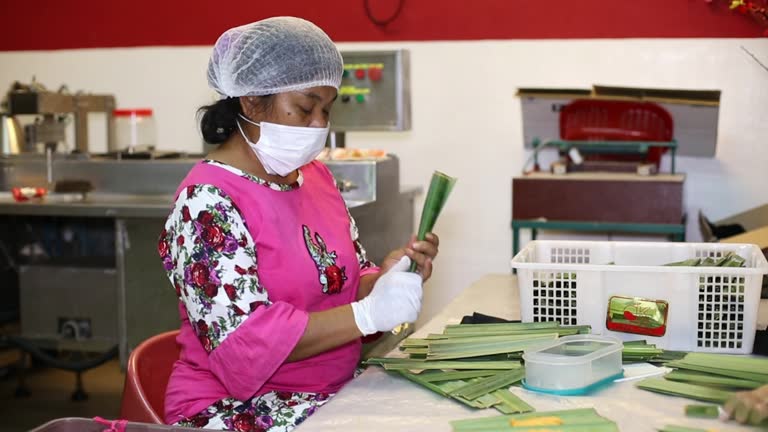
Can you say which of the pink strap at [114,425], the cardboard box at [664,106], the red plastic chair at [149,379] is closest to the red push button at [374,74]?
the cardboard box at [664,106]

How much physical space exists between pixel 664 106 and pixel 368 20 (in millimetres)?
1699

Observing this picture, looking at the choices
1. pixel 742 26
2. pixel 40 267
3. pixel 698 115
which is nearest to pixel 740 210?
pixel 698 115

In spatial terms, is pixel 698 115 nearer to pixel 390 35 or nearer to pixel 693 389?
pixel 390 35

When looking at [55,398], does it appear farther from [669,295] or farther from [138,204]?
[669,295]

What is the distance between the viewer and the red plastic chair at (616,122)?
4305 mm

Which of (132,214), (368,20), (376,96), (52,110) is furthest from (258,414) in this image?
(368,20)

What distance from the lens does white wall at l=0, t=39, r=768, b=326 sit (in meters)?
4.46

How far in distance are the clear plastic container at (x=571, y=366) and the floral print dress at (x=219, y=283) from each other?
517 mm

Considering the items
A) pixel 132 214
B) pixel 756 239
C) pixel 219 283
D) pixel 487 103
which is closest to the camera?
pixel 219 283

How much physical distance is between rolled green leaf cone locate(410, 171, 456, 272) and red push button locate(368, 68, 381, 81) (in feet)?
6.52

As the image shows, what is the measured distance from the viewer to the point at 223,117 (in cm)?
201

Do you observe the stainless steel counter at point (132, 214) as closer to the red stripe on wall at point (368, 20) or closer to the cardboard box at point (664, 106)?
the cardboard box at point (664, 106)

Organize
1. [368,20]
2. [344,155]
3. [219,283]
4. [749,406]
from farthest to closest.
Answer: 1. [368,20]
2. [344,155]
3. [219,283]
4. [749,406]

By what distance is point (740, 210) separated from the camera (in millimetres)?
4500
